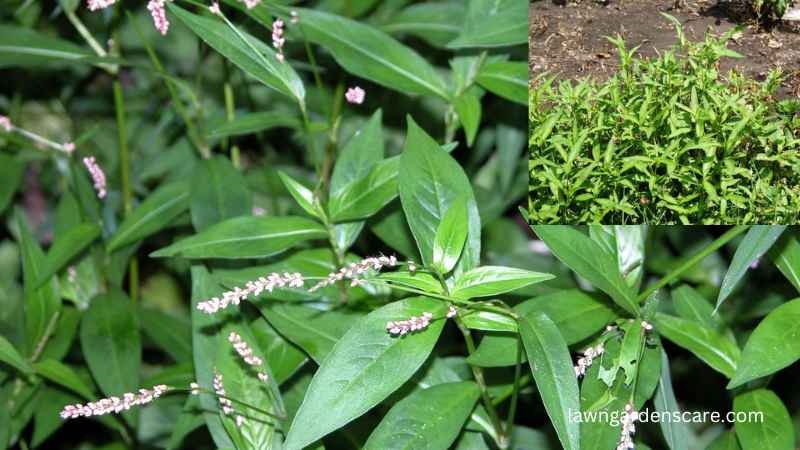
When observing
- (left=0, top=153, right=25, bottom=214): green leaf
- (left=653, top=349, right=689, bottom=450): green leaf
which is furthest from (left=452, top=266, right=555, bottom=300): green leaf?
(left=0, top=153, right=25, bottom=214): green leaf

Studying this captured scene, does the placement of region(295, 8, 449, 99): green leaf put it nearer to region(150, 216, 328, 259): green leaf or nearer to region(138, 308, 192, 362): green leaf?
region(150, 216, 328, 259): green leaf

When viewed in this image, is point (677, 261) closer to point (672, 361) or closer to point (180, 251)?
point (672, 361)

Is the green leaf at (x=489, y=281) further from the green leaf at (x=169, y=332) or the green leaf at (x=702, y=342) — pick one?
the green leaf at (x=169, y=332)

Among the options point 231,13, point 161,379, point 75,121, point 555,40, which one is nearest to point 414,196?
point 555,40

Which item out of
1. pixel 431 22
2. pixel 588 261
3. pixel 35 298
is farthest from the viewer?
pixel 431 22

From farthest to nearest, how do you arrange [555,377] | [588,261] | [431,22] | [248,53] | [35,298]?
Answer: [431,22], [35,298], [248,53], [588,261], [555,377]

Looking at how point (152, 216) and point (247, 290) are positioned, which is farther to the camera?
point (152, 216)

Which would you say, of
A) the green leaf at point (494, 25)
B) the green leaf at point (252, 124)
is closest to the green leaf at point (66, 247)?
the green leaf at point (252, 124)

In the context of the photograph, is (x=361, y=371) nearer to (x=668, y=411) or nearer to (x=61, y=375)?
(x=668, y=411)

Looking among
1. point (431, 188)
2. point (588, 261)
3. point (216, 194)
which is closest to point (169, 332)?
point (216, 194)
